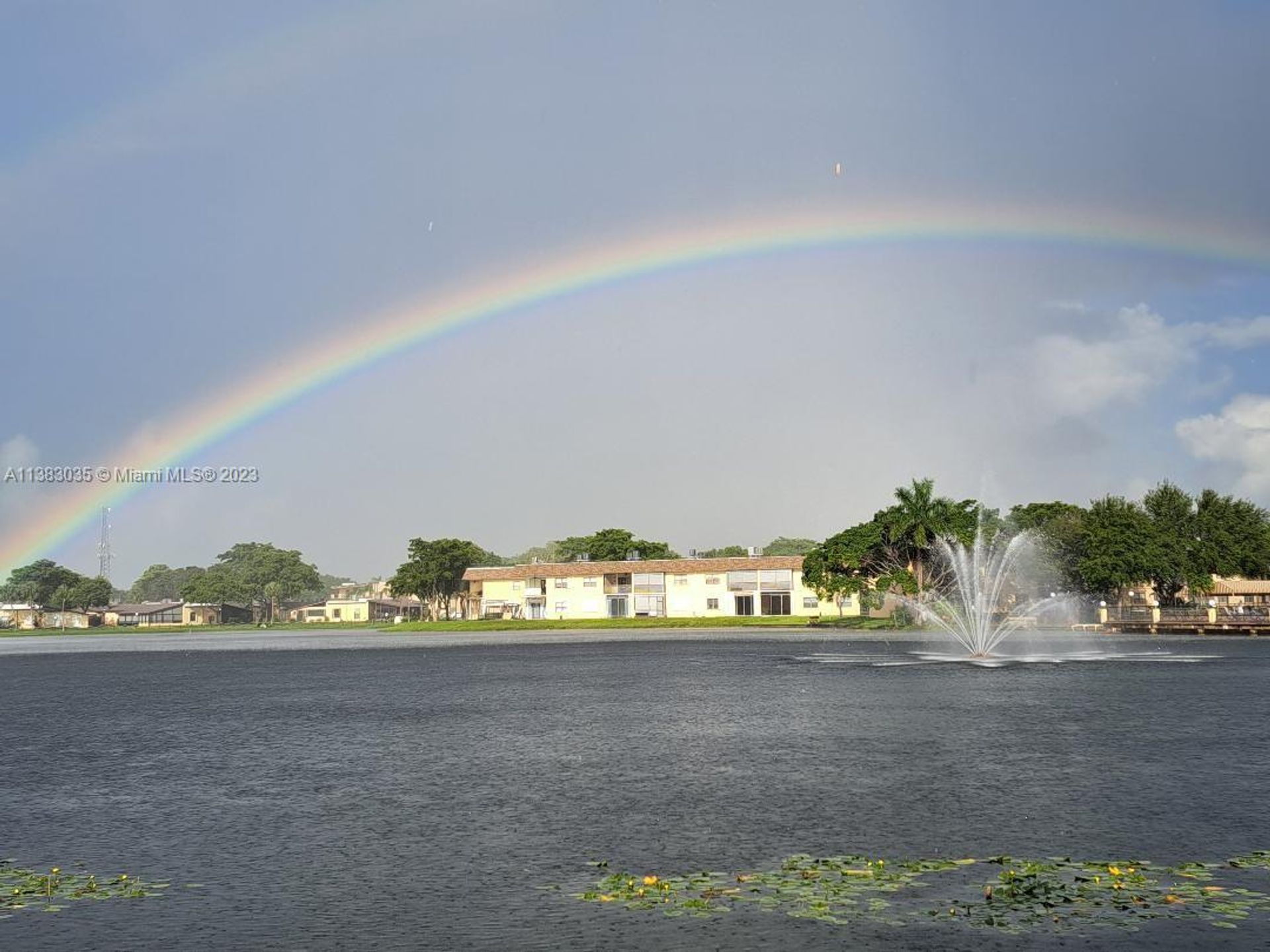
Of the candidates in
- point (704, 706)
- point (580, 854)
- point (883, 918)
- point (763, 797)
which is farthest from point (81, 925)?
point (704, 706)

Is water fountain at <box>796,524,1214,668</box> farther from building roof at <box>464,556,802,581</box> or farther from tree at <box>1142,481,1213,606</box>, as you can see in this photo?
building roof at <box>464,556,802,581</box>

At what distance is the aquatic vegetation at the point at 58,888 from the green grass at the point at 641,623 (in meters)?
114

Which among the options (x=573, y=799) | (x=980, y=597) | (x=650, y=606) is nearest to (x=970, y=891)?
(x=573, y=799)

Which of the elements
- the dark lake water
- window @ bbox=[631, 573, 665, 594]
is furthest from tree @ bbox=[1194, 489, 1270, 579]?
the dark lake water

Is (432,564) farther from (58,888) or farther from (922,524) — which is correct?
(58,888)

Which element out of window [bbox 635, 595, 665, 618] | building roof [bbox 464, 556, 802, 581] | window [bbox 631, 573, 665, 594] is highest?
building roof [bbox 464, 556, 802, 581]

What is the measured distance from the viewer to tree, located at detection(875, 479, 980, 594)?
12169 centimetres

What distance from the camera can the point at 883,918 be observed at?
12969 millimetres

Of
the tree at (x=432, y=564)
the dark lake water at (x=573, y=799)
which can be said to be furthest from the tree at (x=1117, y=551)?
the tree at (x=432, y=564)

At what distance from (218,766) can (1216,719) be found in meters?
28.2

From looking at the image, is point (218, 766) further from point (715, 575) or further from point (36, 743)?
point (715, 575)

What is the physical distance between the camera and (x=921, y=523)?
4791 inches

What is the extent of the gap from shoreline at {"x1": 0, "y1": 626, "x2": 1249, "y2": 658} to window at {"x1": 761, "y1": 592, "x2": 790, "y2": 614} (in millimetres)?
20366

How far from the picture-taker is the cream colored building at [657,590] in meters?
163
